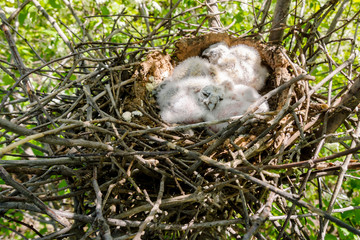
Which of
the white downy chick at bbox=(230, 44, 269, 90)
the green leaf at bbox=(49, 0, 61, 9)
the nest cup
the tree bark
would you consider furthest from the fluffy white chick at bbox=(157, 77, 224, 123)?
the green leaf at bbox=(49, 0, 61, 9)

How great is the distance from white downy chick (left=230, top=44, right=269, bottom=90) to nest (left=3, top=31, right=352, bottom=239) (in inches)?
25.0

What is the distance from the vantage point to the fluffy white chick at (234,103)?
2.52m

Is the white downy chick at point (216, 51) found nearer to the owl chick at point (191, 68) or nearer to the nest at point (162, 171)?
the owl chick at point (191, 68)

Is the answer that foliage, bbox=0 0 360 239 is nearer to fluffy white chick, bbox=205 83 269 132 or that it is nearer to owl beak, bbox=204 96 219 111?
fluffy white chick, bbox=205 83 269 132

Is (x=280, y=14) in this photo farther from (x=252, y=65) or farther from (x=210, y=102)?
(x=210, y=102)

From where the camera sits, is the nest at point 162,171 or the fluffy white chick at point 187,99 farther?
the fluffy white chick at point 187,99

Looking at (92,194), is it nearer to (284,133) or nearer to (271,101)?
(284,133)

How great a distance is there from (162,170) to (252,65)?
161 centimetres

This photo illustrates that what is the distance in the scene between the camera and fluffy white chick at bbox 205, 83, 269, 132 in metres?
2.52

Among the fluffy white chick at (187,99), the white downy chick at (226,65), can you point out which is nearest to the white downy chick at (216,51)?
the white downy chick at (226,65)

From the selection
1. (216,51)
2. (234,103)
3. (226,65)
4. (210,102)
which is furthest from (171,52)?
(234,103)

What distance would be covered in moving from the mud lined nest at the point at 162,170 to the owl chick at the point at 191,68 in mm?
721

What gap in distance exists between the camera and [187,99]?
2643mm

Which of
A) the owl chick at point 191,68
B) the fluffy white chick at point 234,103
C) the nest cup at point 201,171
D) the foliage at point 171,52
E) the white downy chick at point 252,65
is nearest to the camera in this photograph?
the nest cup at point 201,171
